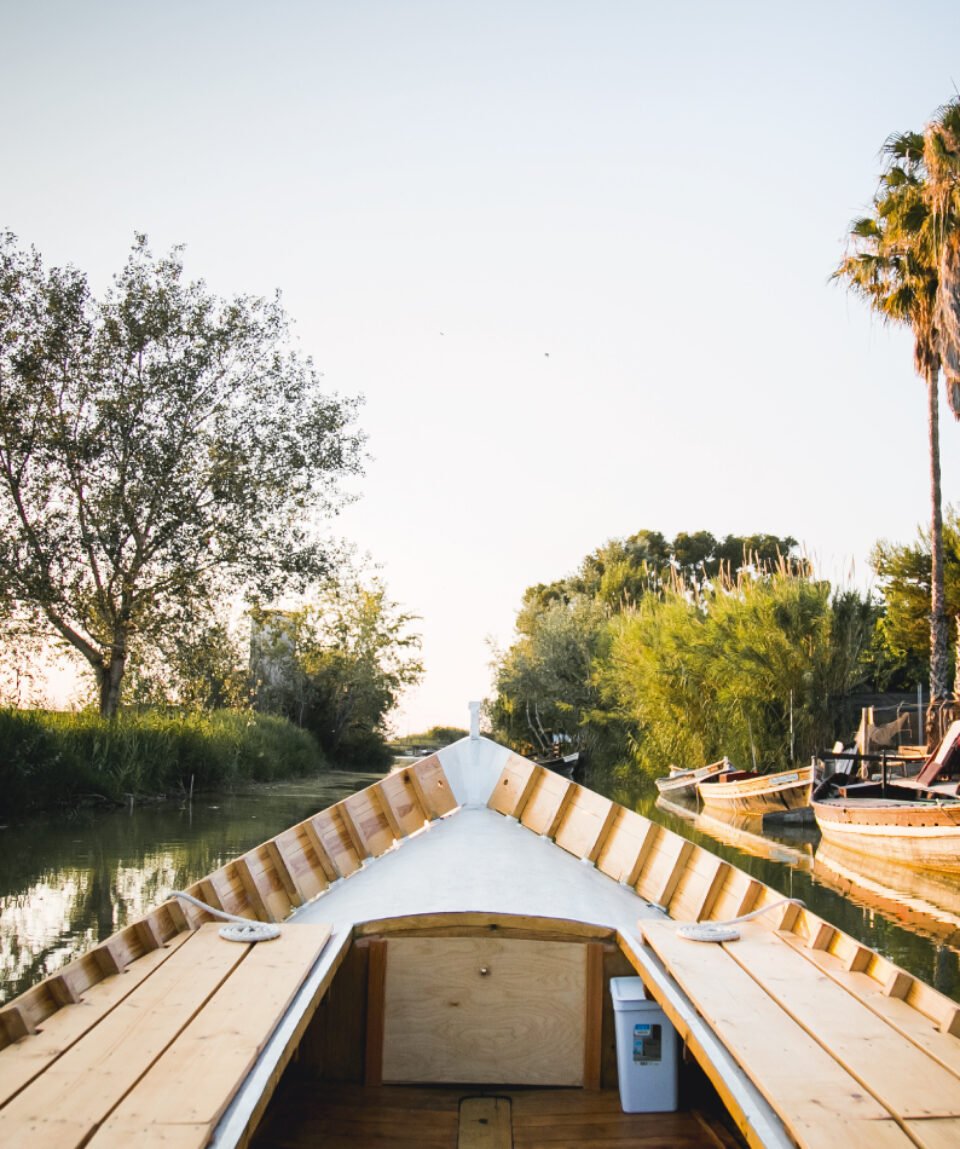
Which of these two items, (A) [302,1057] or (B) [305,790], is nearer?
(A) [302,1057]

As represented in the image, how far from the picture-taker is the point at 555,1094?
3.73 metres

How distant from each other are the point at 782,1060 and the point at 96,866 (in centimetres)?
964

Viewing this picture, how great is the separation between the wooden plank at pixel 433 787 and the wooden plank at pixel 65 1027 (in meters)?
2.10

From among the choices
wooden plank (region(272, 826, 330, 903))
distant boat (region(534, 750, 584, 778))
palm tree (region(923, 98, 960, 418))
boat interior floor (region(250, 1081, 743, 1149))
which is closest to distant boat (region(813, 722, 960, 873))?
palm tree (region(923, 98, 960, 418))

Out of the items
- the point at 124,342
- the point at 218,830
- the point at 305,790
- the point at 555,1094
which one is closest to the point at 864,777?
the point at 218,830

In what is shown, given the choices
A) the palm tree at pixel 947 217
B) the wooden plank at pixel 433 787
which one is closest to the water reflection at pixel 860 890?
the wooden plank at pixel 433 787

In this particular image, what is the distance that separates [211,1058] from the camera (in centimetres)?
262

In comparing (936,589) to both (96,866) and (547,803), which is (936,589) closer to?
(96,866)

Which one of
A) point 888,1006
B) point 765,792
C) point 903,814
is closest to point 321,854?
point 888,1006

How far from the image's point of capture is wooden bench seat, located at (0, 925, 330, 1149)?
7.37ft

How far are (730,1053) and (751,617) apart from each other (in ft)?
63.1

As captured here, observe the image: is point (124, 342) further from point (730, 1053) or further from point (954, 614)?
point (730, 1053)

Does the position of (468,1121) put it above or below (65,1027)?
below

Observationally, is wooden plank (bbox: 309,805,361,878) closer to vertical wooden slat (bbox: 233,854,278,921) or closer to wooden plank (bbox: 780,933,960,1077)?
vertical wooden slat (bbox: 233,854,278,921)
